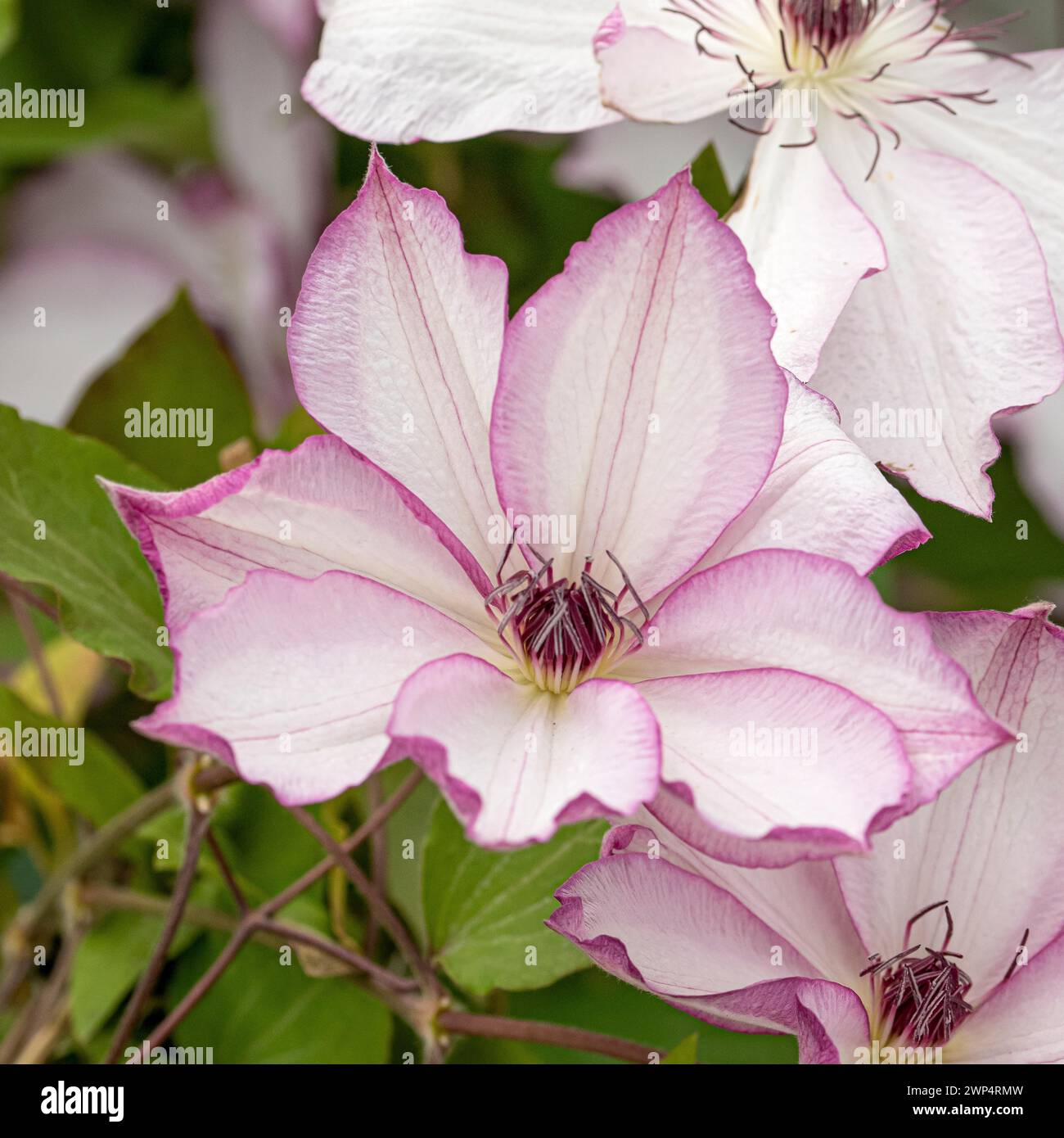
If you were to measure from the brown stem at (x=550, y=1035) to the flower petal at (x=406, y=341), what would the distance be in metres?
0.19

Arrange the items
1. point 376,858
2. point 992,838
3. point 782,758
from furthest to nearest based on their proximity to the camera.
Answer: point 376,858
point 992,838
point 782,758

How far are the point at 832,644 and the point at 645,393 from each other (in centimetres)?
10

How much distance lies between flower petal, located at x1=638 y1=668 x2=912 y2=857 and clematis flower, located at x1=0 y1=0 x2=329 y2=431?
1.82ft

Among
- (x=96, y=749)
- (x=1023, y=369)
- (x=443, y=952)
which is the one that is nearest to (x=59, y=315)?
(x=96, y=749)

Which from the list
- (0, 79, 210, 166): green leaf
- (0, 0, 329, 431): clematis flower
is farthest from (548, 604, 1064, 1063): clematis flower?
(0, 79, 210, 166): green leaf

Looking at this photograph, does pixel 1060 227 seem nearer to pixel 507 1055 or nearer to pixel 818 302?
pixel 818 302

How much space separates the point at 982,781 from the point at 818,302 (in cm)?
17

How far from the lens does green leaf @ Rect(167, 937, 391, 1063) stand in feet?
1.87

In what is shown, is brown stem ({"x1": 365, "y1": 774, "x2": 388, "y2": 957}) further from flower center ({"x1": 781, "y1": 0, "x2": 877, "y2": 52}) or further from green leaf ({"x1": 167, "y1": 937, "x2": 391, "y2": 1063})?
flower center ({"x1": 781, "y1": 0, "x2": 877, "y2": 52})

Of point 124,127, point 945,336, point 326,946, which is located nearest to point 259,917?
point 326,946

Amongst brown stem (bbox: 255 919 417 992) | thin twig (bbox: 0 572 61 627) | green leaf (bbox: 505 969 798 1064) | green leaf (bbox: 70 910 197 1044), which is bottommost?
green leaf (bbox: 505 969 798 1064)

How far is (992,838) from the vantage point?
47 centimetres

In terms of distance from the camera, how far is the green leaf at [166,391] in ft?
A: 2.17

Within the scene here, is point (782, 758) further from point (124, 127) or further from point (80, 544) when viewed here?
point (124, 127)
